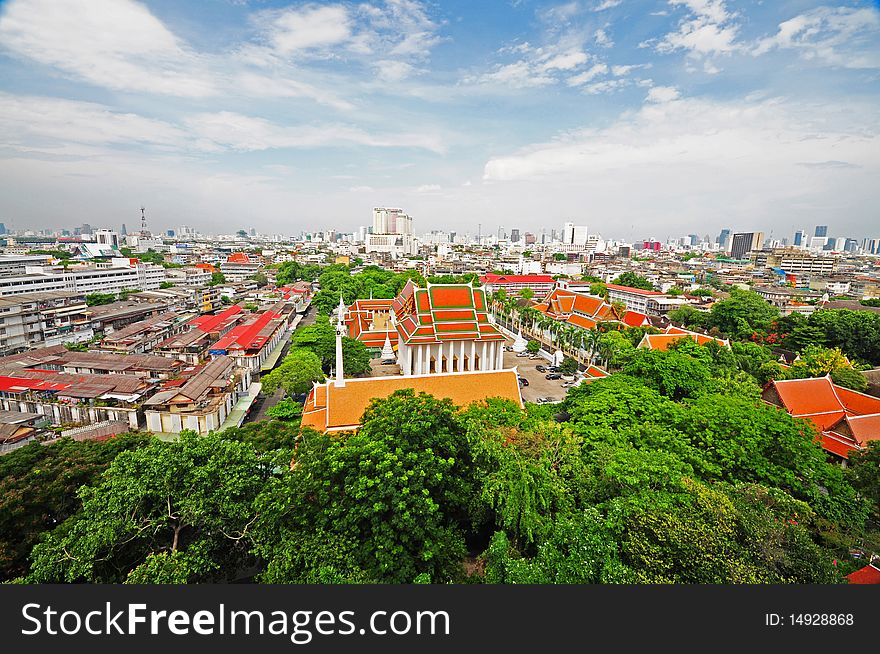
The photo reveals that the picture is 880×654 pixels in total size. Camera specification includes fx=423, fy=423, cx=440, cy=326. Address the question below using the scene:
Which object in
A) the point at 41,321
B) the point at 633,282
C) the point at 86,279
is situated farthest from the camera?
the point at 633,282

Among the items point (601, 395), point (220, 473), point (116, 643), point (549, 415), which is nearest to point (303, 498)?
point (220, 473)

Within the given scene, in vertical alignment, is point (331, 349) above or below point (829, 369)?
below

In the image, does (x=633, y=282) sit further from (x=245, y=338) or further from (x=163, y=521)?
(x=163, y=521)

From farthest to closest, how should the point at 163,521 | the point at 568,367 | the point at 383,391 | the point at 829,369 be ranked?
the point at 568,367, the point at 829,369, the point at 383,391, the point at 163,521

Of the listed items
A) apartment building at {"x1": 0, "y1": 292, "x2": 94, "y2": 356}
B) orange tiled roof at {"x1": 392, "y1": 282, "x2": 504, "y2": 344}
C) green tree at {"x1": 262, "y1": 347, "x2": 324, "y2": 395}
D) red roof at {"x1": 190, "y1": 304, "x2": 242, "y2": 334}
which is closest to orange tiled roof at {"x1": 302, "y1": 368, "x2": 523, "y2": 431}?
green tree at {"x1": 262, "y1": 347, "x2": 324, "y2": 395}

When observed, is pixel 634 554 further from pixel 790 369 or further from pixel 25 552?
pixel 790 369

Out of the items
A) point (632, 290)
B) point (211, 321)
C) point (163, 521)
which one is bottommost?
point (211, 321)

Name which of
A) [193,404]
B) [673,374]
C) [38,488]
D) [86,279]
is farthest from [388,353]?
[86,279]

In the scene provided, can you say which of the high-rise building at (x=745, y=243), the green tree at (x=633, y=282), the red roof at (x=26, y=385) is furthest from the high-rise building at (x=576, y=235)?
the red roof at (x=26, y=385)
